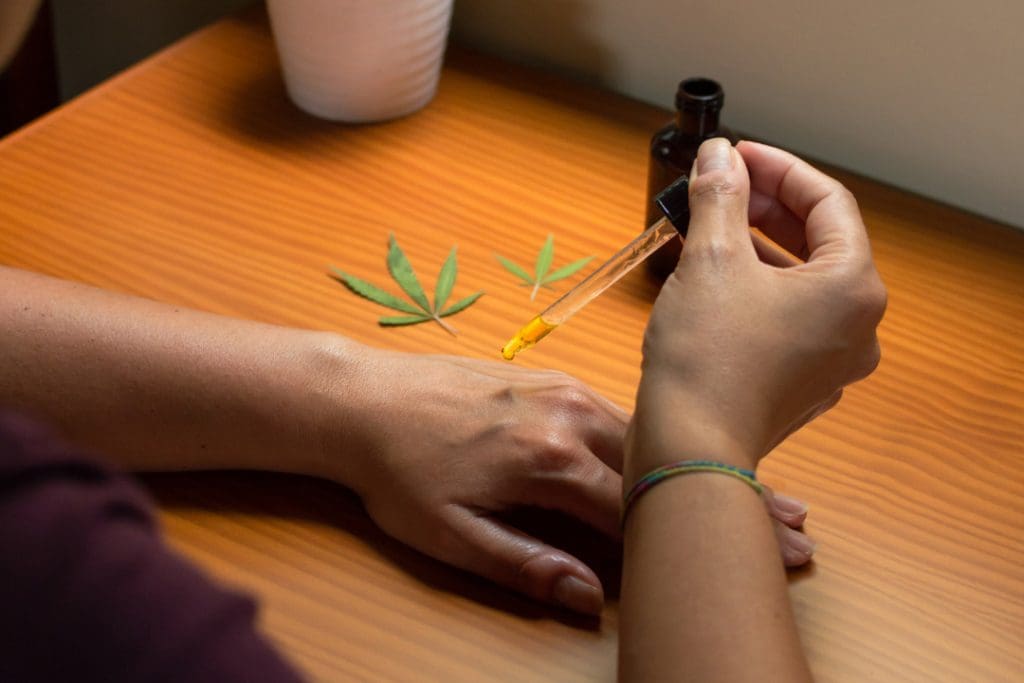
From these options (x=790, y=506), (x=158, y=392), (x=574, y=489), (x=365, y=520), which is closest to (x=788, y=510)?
(x=790, y=506)

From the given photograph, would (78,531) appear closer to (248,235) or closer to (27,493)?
(27,493)

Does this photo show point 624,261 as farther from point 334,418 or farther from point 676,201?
point 334,418

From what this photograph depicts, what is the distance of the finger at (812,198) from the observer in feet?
2.17

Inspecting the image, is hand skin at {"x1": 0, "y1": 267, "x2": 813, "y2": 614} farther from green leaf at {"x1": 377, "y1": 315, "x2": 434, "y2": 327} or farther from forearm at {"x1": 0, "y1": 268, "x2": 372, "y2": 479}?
green leaf at {"x1": 377, "y1": 315, "x2": 434, "y2": 327}

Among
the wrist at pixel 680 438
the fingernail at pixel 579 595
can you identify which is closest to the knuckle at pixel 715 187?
the wrist at pixel 680 438

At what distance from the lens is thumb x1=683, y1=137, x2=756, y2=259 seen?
2.07 ft

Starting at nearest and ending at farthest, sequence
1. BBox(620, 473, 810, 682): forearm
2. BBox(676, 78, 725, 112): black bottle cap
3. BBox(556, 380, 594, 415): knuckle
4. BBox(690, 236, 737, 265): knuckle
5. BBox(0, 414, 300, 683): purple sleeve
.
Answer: BBox(0, 414, 300, 683): purple sleeve → BBox(620, 473, 810, 682): forearm → BBox(690, 236, 737, 265): knuckle → BBox(556, 380, 594, 415): knuckle → BBox(676, 78, 725, 112): black bottle cap

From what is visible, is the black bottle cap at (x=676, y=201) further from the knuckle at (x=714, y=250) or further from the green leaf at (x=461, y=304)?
the green leaf at (x=461, y=304)

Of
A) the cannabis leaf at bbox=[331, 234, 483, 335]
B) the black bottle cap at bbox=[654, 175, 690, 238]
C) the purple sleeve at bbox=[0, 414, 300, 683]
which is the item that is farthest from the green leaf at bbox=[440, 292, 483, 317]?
the purple sleeve at bbox=[0, 414, 300, 683]

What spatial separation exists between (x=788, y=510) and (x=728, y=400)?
0.17 metres

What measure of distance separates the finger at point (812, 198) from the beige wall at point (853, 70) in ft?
1.20

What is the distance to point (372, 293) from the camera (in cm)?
89

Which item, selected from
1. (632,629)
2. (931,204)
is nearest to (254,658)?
(632,629)

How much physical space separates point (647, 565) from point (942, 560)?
27 cm
